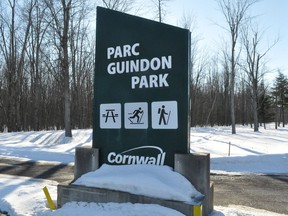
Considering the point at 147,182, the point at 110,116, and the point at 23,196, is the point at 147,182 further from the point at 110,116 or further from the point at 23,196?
the point at 23,196

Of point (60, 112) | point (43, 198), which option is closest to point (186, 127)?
point (43, 198)

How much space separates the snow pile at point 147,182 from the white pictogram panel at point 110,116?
0.69m

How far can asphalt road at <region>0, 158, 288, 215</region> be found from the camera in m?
6.66

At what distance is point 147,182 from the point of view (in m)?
4.72

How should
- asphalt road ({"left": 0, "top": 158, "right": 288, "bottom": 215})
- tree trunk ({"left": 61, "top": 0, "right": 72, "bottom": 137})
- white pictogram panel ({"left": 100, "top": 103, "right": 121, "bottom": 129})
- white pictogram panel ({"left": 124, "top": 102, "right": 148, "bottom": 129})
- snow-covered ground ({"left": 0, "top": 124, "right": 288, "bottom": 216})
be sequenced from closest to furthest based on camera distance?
snow-covered ground ({"left": 0, "top": 124, "right": 288, "bottom": 216}) → white pictogram panel ({"left": 124, "top": 102, "right": 148, "bottom": 129}) → white pictogram panel ({"left": 100, "top": 103, "right": 121, "bottom": 129}) → asphalt road ({"left": 0, "top": 158, "right": 288, "bottom": 215}) → tree trunk ({"left": 61, "top": 0, "right": 72, "bottom": 137})

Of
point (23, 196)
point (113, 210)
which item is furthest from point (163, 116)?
point (23, 196)

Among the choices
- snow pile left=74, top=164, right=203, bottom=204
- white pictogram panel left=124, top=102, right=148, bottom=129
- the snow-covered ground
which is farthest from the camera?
white pictogram panel left=124, top=102, right=148, bottom=129

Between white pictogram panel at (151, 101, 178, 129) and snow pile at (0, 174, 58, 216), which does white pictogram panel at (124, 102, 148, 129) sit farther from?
snow pile at (0, 174, 58, 216)

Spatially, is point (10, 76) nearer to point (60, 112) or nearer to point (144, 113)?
point (60, 112)

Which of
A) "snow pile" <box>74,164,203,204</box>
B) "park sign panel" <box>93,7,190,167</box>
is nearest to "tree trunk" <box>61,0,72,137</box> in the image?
"park sign panel" <box>93,7,190,167</box>

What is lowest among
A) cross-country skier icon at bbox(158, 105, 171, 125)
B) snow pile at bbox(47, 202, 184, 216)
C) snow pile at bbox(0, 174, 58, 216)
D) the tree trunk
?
snow pile at bbox(0, 174, 58, 216)

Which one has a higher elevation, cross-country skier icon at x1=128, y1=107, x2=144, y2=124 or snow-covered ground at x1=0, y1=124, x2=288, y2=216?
cross-country skier icon at x1=128, y1=107, x2=144, y2=124

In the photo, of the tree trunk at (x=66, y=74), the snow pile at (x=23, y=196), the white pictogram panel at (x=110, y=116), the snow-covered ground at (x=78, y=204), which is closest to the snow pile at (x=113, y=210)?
the snow-covered ground at (x=78, y=204)

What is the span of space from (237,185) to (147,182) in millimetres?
4411
